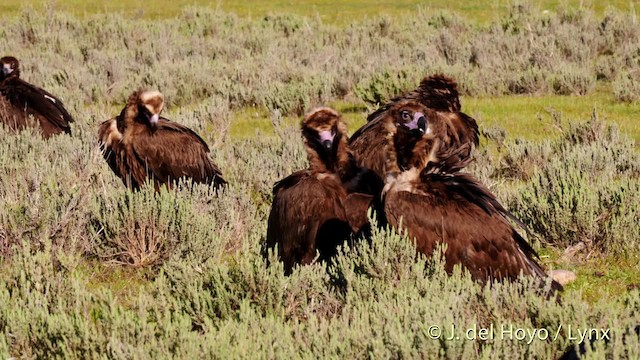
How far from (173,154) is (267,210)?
111cm

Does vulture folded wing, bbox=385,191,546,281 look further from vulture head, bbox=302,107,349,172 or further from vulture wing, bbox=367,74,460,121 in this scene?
vulture wing, bbox=367,74,460,121

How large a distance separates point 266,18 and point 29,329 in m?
21.3

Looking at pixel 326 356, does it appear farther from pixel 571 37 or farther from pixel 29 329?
pixel 571 37

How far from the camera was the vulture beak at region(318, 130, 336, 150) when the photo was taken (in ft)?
22.4

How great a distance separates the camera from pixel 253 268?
595cm

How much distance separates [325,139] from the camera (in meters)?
6.84

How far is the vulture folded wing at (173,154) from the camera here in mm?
9414

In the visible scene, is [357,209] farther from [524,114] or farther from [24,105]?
[524,114]

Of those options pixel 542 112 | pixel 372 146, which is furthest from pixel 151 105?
pixel 542 112

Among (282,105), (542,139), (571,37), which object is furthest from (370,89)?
(571,37)

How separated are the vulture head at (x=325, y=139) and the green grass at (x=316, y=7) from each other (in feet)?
64.2

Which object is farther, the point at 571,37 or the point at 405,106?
the point at 571,37

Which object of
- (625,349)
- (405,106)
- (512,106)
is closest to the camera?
(625,349)

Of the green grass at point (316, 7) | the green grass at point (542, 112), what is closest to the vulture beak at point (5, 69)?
the green grass at point (542, 112)
